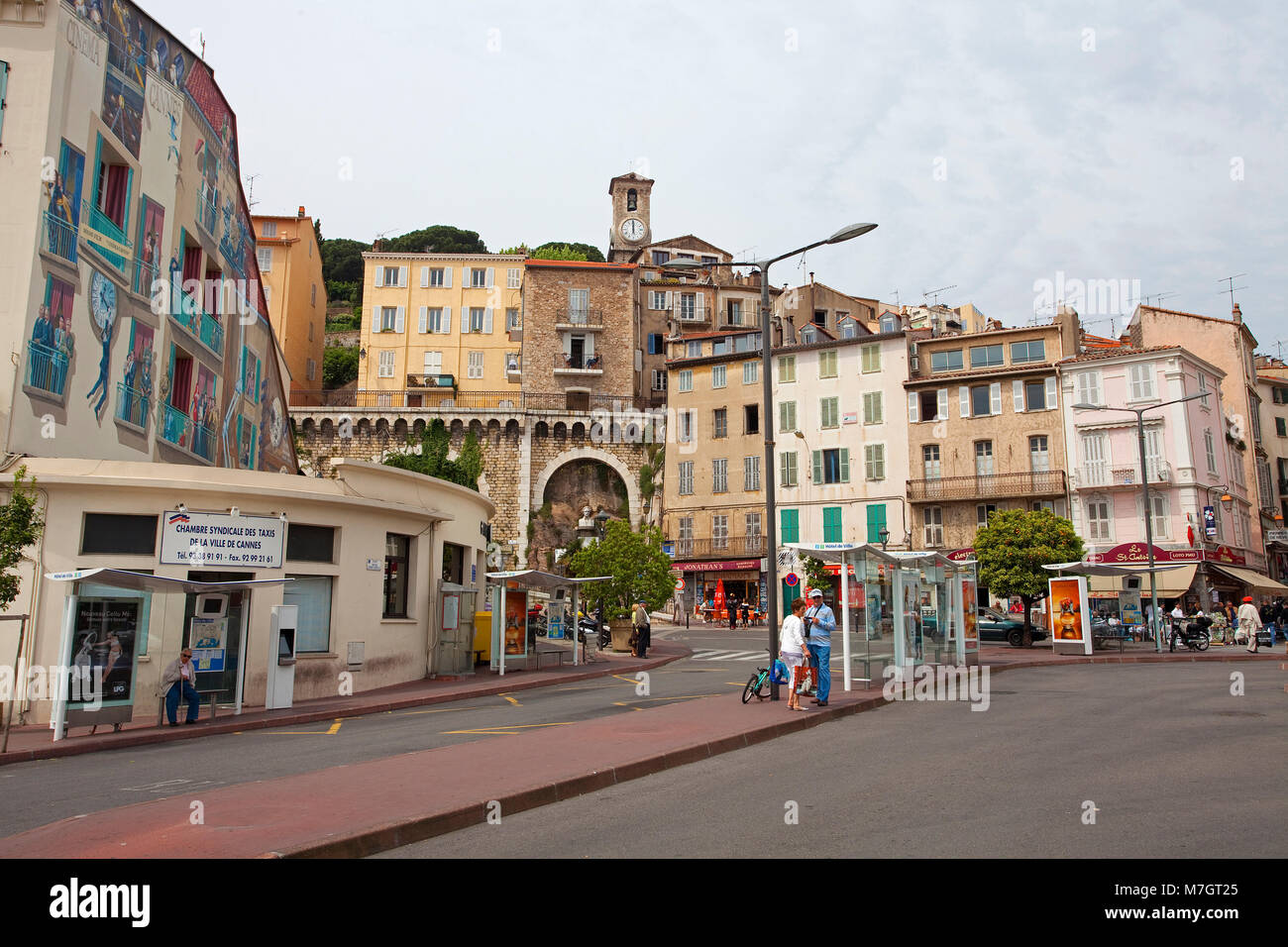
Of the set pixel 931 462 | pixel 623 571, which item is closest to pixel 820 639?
pixel 623 571

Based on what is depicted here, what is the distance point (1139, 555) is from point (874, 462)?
43.5 feet

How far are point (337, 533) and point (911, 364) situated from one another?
1476 inches

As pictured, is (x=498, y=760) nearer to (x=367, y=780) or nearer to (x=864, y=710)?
(x=367, y=780)

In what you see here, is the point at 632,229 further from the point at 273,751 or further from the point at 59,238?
the point at 273,751

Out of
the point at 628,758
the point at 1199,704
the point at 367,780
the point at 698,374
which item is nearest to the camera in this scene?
the point at 367,780

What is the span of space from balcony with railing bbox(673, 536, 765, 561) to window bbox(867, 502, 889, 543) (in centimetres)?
570

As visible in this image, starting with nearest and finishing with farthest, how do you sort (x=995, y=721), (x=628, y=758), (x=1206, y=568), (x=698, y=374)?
(x=628, y=758)
(x=995, y=721)
(x=1206, y=568)
(x=698, y=374)

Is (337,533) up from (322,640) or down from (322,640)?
up

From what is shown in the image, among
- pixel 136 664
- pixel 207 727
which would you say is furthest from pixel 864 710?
pixel 136 664

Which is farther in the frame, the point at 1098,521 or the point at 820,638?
the point at 1098,521

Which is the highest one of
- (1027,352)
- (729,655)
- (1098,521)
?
(1027,352)

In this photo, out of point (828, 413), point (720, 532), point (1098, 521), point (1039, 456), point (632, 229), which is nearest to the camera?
point (1098, 521)

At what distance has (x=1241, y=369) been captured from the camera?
4856 cm

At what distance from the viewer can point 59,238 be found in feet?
56.2
